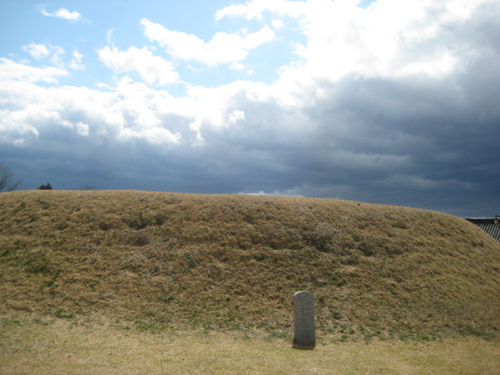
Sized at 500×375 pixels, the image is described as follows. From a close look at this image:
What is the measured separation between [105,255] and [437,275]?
59.1ft

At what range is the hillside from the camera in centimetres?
1357

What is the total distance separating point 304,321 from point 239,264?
614cm

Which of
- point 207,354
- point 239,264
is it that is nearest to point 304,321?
point 207,354

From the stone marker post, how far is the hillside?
1.30 m

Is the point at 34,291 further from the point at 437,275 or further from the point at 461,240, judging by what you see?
the point at 461,240

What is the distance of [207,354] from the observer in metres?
9.77

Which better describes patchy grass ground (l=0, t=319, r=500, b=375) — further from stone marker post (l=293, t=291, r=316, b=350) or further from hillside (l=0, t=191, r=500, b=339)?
hillside (l=0, t=191, r=500, b=339)

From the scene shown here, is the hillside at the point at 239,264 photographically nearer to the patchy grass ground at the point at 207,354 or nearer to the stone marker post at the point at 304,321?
the patchy grass ground at the point at 207,354

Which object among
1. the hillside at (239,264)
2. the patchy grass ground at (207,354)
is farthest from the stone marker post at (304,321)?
the hillside at (239,264)

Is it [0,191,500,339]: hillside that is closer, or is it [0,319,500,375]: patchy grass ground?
[0,319,500,375]: patchy grass ground

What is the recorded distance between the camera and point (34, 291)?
14820 millimetres

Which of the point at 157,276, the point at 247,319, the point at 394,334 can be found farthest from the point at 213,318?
the point at 394,334

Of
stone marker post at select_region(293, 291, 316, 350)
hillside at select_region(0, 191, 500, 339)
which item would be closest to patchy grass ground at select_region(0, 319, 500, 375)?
stone marker post at select_region(293, 291, 316, 350)

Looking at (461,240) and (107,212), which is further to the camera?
(461,240)
